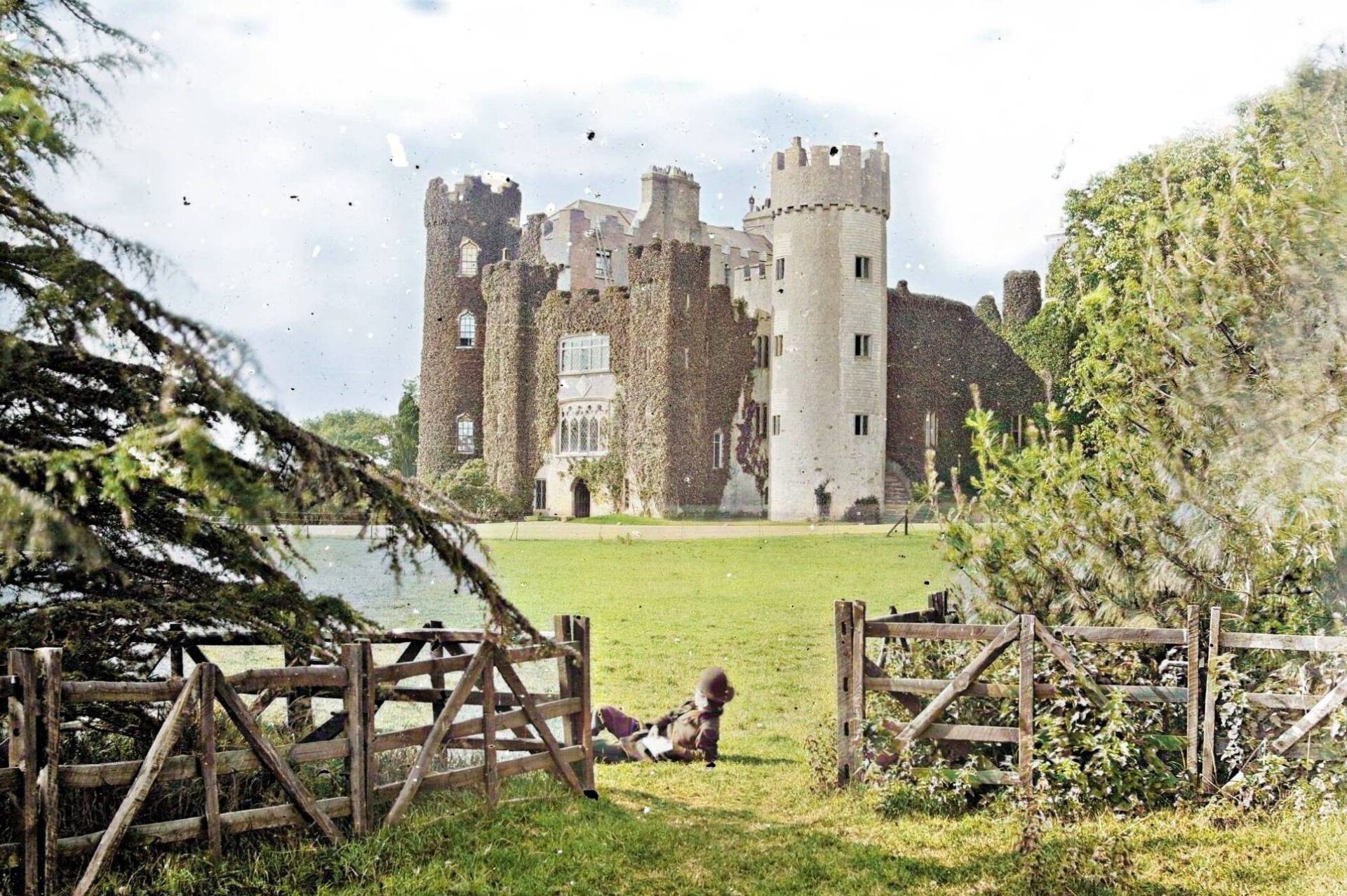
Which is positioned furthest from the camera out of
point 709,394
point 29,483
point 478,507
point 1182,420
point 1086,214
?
point 709,394

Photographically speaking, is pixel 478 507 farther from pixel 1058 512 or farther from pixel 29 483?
pixel 29 483

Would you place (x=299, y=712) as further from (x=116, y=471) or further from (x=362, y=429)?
(x=362, y=429)

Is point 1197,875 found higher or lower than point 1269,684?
lower

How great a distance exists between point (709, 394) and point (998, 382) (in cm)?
856

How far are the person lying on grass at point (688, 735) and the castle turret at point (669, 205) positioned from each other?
28357mm

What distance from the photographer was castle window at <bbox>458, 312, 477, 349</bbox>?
32.5m

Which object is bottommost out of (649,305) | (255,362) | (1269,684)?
(1269,684)

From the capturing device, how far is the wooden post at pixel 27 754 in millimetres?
4309

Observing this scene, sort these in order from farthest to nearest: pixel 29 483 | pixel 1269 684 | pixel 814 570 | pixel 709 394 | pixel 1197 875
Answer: pixel 709 394, pixel 814 570, pixel 1269 684, pixel 1197 875, pixel 29 483

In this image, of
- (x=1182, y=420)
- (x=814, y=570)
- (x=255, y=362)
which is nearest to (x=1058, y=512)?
(x=1182, y=420)

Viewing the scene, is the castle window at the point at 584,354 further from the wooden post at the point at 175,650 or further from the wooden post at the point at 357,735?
the wooden post at the point at 357,735

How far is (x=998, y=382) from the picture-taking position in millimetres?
32344

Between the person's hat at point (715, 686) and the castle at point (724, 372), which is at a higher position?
the castle at point (724, 372)

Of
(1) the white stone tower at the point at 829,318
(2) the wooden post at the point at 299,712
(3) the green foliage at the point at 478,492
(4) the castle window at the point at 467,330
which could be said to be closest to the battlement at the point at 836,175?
(1) the white stone tower at the point at 829,318
